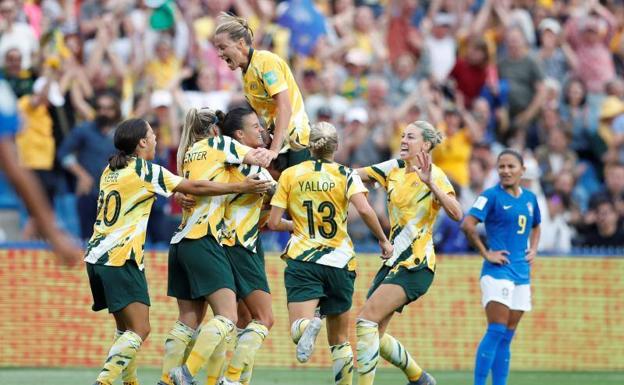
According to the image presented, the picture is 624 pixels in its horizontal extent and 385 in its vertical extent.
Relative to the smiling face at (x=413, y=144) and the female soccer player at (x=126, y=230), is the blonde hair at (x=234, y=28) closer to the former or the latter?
the female soccer player at (x=126, y=230)

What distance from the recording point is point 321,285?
1171 centimetres

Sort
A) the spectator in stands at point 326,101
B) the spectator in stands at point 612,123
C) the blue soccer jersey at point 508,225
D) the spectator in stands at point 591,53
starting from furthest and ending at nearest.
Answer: the spectator in stands at point 591,53 < the spectator in stands at point 612,123 < the spectator in stands at point 326,101 < the blue soccer jersey at point 508,225

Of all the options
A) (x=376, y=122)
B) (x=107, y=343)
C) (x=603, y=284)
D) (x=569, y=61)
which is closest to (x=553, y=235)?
(x=603, y=284)

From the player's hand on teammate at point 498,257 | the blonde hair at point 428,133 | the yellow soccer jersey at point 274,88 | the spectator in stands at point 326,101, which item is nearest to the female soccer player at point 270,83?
the yellow soccer jersey at point 274,88

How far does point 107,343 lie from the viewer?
51.5ft

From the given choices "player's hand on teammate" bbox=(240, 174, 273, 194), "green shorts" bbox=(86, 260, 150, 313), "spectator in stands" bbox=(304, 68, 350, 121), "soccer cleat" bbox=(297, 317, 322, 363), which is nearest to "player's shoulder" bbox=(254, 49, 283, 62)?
"player's hand on teammate" bbox=(240, 174, 273, 194)

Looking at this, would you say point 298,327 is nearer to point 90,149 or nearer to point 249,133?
point 249,133

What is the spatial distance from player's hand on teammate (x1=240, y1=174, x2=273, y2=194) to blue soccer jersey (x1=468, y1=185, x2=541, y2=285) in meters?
2.59

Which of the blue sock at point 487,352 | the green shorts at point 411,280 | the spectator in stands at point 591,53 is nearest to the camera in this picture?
the green shorts at point 411,280

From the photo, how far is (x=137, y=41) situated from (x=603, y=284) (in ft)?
24.2

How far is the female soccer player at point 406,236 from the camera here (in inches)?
479

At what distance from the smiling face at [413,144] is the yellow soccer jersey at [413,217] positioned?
19 centimetres

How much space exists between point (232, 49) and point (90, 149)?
18.2ft

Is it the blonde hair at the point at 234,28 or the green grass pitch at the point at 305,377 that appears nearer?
the blonde hair at the point at 234,28
